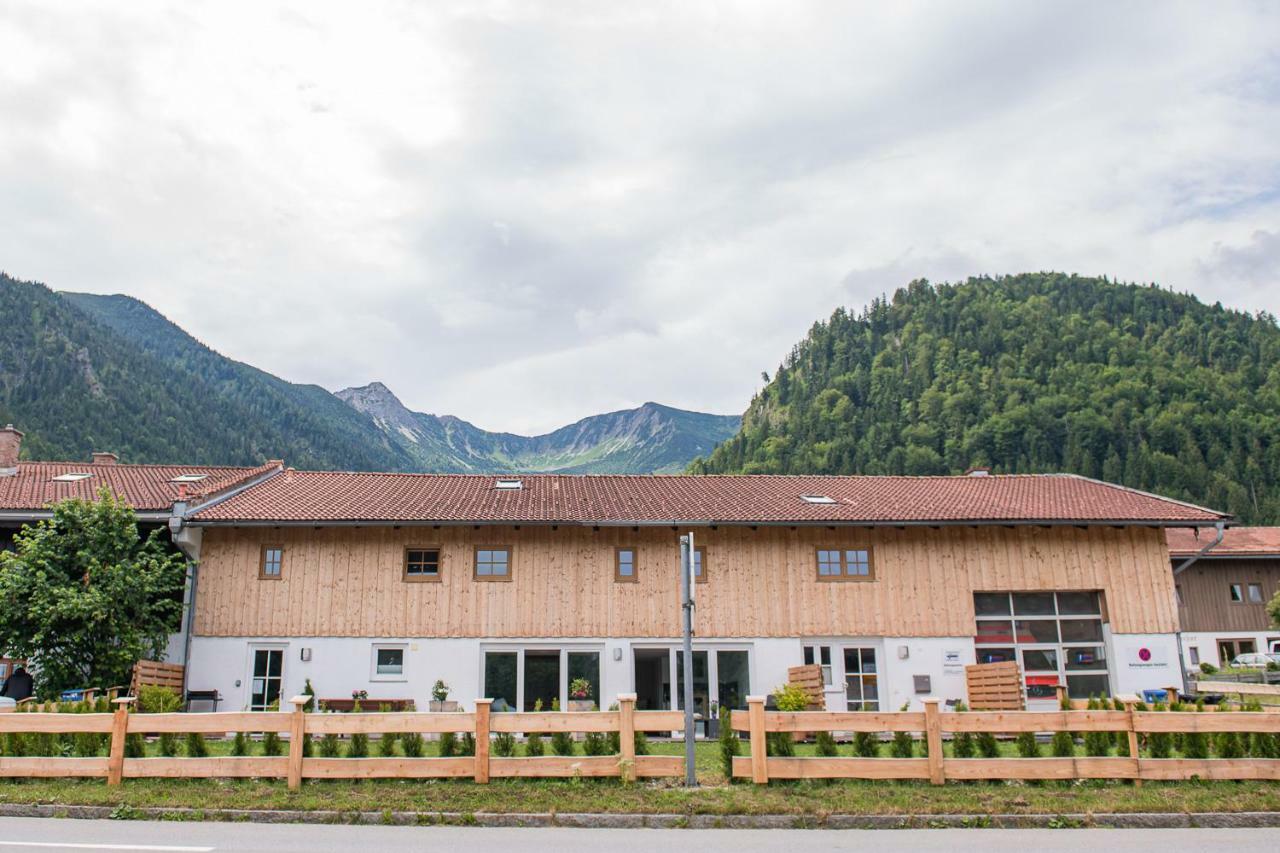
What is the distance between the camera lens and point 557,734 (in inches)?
457

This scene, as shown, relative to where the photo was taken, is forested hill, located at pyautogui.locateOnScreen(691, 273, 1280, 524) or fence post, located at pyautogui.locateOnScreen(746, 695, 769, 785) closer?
fence post, located at pyautogui.locateOnScreen(746, 695, 769, 785)

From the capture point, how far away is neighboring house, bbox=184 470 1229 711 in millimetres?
20375

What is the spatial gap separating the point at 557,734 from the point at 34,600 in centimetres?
1219

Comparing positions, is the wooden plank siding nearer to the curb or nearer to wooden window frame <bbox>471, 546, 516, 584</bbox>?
wooden window frame <bbox>471, 546, 516, 584</bbox>

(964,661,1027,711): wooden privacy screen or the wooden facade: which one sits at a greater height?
the wooden facade

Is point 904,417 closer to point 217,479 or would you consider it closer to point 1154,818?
point 217,479

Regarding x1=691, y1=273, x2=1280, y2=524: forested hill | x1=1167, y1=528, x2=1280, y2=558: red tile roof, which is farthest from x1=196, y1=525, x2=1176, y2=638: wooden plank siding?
x1=691, y1=273, x2=1280, y2=524: forested hill

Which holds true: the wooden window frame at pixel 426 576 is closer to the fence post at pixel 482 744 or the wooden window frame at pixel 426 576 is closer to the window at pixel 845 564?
the window at pixel 845 564

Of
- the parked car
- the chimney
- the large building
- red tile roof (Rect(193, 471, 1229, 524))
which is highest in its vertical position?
the chimney

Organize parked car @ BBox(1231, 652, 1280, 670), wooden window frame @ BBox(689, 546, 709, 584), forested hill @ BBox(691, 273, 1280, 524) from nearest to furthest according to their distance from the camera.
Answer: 1. wooden window frame @ BBox(689, 546, 709, 584)
2. parked car @ BBox(1231, 652, 1280, 670)
3. forested hill @ BBox(691, 273, 1280, 524)

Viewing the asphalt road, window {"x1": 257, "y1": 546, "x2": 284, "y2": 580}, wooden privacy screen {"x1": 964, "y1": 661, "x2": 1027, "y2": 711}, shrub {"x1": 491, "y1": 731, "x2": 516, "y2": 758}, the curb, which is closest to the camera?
the asphalt road

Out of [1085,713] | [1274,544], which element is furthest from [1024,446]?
[1085,713]

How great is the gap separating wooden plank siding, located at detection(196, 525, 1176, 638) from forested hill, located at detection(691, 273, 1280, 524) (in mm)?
88627

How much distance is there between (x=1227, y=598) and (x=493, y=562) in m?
36.8
